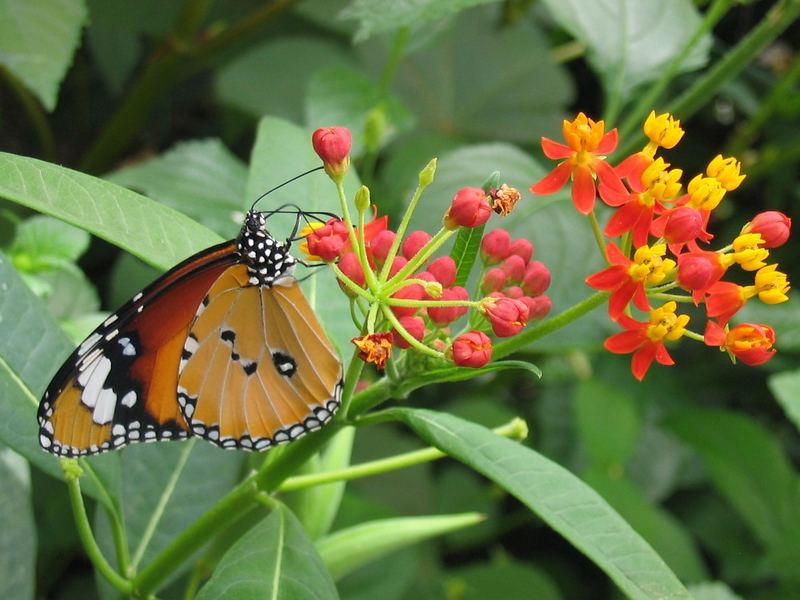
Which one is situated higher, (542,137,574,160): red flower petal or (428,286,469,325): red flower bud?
(542,137,574,160): red flower petal

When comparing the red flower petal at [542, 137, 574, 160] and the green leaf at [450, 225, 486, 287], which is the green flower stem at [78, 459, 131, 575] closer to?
the green leaf at [450, 225, 486, 287]

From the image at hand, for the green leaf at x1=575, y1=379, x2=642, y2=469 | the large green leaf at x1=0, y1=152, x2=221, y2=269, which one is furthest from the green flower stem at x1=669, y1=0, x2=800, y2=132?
the large green leaf at x1=0, y1=152, x2=221, y2=269

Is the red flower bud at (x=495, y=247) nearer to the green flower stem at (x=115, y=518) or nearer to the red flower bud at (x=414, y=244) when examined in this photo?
the red flower bud at (x=414, y=244)

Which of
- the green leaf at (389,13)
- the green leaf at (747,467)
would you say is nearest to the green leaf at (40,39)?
the green leaf at (389,13)

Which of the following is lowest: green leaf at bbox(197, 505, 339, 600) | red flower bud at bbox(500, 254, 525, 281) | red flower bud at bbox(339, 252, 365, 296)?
green leaf at bbox(197, 505, 339, 600)

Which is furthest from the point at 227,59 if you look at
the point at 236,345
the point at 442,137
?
the point at 236,345

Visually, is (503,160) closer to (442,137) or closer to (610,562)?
(442,137)

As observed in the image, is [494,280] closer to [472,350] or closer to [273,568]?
[472,350]

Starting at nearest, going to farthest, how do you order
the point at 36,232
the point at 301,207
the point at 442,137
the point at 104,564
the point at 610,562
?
the point at 610,562 → the point at 104,564 → the point at 301,207 → the point at 36,232 → the point at 442,137
